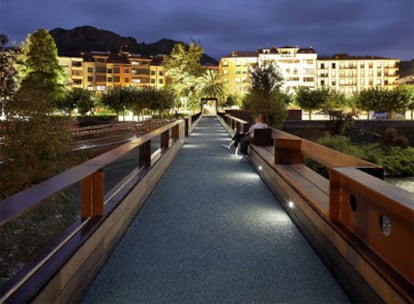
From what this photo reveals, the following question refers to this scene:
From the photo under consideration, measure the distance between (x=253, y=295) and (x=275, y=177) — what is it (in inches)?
168

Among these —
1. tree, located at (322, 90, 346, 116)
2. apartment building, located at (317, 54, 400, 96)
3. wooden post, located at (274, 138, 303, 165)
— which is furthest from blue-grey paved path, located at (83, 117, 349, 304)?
apartment building, located at (317, 54, 400, 96)

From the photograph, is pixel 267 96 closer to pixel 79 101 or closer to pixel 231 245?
pixel 231 245

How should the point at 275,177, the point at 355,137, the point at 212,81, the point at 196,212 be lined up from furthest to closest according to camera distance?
1. the point at 212,81
2. the point at 355,137
3. the point at 275,177
4. the point at 196,212

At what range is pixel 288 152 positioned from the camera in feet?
28.6

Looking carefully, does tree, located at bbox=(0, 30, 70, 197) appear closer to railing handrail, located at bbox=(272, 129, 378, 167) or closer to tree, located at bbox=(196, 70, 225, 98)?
railing handrail, located at bbox=(272, 129, 378, 167)

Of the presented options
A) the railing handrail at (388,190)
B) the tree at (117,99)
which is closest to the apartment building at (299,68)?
the tree at (117,99)

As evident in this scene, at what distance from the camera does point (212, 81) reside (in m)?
76.9

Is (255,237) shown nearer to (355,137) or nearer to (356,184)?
(356,184)

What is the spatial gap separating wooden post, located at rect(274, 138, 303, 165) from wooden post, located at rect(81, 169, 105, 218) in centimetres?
487

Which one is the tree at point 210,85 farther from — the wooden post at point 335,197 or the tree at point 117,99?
the wooden post at point 335,197

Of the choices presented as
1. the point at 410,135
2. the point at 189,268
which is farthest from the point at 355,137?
the point at 189,268

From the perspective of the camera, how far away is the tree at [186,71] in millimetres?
72562

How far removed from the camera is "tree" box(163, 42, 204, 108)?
2857 inches

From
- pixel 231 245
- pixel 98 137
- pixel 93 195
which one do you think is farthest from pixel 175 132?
pixel 93 195
